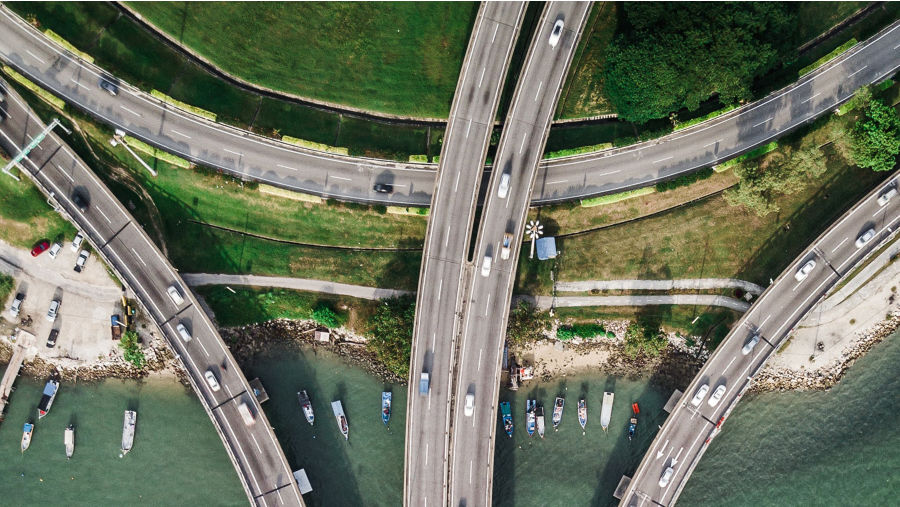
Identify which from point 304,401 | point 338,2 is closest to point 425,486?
point 304,401

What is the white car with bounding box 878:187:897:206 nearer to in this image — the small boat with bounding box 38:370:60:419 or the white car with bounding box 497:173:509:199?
the white car with bounding box 497:173:509:199

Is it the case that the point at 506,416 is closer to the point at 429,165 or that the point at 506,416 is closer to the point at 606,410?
the point at 606,410

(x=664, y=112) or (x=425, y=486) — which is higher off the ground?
(x=664, y=112)

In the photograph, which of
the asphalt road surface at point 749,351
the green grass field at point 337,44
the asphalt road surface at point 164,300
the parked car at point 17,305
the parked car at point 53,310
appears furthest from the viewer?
the parked car at point 17,305

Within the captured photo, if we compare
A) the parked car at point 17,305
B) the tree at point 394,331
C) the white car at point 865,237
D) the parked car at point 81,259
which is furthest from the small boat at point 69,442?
the white car at point 865,237

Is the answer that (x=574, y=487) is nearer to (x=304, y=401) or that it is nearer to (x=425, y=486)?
(x=425, y=486)

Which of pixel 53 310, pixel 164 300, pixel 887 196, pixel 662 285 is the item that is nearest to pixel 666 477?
pixel 662 285

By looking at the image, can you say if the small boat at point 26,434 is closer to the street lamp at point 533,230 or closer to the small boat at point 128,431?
the small boat at point 128,431
